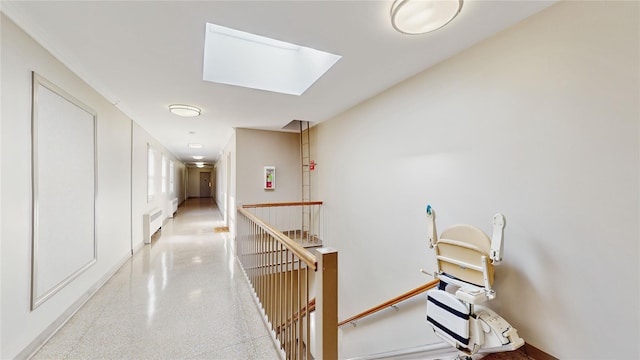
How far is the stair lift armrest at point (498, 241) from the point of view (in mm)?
1690

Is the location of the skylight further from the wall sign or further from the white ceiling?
the wall sign

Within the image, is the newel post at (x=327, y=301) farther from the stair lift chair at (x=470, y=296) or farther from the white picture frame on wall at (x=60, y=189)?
the white picture frame on wall at (x=60, y=189)

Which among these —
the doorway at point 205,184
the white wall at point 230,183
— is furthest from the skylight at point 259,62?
the doorway at point 205,184

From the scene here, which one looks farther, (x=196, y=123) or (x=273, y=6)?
(x=196, y=123)

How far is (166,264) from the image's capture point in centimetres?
398

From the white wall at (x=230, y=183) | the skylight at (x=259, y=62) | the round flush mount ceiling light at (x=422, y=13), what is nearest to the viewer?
the round flush mount ceiling light at (x=422, y=13)

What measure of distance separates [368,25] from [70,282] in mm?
3766

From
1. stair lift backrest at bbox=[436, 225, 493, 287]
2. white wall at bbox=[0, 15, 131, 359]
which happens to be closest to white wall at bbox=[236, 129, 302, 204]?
white wall at bbox=[0, 15, 131, 359]

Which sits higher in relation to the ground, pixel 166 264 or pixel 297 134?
pixel 297 134

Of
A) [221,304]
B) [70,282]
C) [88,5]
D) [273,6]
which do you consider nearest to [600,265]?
[273,6]

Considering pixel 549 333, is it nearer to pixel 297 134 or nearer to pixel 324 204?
pixel 324 204

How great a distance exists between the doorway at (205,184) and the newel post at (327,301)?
1908 cm

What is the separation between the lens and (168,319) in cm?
239

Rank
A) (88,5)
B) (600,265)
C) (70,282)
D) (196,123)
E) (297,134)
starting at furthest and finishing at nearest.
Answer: (297,134) < (196,123) < (70,282) < (88,5) < (600,265)
